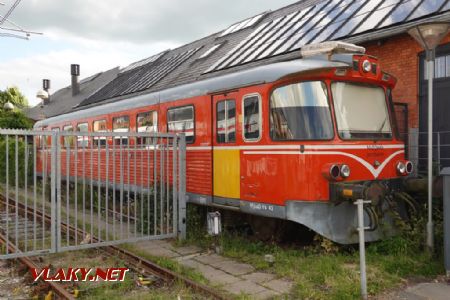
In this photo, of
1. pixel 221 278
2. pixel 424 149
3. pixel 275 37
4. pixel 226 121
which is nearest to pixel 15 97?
pixel 275 37

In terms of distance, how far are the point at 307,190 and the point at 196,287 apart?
215 cm

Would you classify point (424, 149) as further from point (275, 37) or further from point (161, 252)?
point (275, 37)

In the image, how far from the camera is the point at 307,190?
6504 millimetres

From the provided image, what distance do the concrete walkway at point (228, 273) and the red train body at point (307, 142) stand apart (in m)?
0.93

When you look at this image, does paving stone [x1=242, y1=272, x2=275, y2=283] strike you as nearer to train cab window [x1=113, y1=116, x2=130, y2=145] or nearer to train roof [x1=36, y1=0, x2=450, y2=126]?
train roof [x1=36, y1=0, x2=450, y2=126]

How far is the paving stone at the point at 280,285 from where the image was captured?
216 inches

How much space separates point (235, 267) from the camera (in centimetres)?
652

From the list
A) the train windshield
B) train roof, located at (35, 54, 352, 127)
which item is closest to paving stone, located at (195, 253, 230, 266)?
the train windshield

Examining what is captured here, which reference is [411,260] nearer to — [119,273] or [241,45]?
[119,273]

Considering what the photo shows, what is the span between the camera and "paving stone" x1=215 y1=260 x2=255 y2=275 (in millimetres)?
6304

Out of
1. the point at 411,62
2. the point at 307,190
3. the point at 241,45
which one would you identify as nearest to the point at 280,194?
the point at 307,190

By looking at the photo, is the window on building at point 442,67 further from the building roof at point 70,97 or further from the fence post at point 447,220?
the building roof at point 70,97

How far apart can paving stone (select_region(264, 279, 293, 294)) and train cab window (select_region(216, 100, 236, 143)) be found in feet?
8.40

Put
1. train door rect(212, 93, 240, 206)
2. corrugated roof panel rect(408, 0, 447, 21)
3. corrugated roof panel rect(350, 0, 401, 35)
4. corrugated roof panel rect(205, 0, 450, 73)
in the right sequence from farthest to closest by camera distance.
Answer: corrugated roof panel rect(350, 0, 401, 35) → corrugated roof panel rect(205, 0, 450, 73) → corrugated roof panel rect(408, 0, 447, 21) → train door rect(212, 93, 240, 206)
